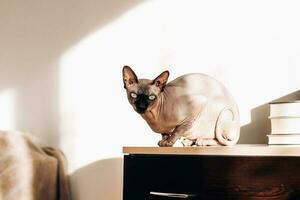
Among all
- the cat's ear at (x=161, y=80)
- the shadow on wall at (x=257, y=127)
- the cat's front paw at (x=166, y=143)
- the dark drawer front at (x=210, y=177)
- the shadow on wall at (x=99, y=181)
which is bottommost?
the shadow on wall at (x=99, y=181)

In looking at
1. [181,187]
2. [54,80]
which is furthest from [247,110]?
[54,80]

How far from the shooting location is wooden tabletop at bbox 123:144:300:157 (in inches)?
39.3

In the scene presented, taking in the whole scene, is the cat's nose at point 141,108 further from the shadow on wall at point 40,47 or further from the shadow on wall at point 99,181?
the shadow on wall at point 40,47

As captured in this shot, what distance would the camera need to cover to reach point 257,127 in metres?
1.43

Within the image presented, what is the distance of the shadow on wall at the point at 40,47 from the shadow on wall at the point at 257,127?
0.66 meters

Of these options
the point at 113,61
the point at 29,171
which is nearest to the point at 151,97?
the point at 113,61

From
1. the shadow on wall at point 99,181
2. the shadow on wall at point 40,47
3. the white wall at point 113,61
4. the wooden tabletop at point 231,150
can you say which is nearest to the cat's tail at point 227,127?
the wooden tabletop at point 231,150

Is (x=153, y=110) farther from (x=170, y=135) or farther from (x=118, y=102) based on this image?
(x=118, y=102)

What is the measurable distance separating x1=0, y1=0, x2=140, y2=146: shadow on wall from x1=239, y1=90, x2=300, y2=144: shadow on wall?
66 cm

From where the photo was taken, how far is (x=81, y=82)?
171cm

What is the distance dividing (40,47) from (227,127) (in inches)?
36.8

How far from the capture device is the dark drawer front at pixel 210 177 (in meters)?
1.00

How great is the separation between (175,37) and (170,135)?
48 centimetres

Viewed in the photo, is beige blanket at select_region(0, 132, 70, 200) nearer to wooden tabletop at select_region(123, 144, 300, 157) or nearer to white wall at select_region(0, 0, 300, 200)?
white wall at select_region(0, 0, 300, 200)
